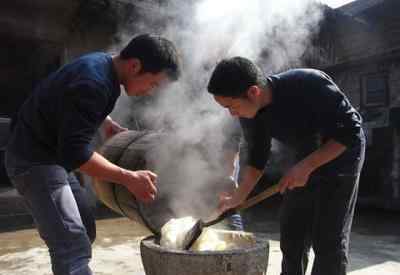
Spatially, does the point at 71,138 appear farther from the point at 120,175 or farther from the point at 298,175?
the point at 298,175

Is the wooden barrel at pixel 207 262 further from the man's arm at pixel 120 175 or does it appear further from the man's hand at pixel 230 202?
the man's hand at pixel 230 202

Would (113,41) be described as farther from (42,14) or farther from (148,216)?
(148,216)

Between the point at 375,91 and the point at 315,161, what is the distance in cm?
766

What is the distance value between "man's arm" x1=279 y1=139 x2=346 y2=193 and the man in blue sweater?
0.84m

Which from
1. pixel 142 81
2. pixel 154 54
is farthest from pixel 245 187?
pixel 154 54

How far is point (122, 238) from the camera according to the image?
5637 mm

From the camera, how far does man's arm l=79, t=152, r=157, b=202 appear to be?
7.06 ft

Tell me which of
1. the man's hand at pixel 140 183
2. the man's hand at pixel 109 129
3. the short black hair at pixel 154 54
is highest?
the short black hair at pixel 154 54

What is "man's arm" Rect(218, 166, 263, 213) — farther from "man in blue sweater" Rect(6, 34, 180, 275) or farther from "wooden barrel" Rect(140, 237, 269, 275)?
"man in blue sweater" Rect(6, 34, 180, 275)

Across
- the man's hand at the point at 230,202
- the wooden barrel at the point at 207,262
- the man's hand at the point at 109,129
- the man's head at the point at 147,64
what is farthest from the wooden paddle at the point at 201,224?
the man's hand at the point at 109,129

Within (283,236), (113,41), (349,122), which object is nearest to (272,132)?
(349,122)

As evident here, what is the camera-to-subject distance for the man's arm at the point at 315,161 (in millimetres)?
2443

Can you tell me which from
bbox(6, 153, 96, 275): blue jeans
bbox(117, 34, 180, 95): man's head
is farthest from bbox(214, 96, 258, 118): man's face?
bbox(6, 153, 96, 275): blue jeans

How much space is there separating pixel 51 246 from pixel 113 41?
6.16 metres
